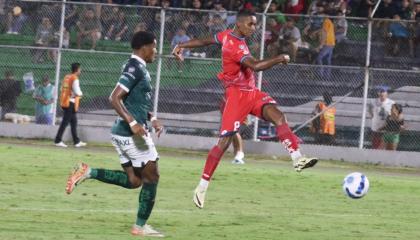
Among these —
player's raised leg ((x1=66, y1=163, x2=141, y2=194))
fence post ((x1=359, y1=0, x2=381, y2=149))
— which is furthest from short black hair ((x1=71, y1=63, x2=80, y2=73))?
player's raised leg ((x1=66, y1=163, x2=141, y2=194))

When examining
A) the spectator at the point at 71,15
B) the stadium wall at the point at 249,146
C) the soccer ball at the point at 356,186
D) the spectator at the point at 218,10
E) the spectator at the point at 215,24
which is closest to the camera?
the soccer ball at the point at 356,186

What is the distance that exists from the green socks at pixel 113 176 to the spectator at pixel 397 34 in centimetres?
1778

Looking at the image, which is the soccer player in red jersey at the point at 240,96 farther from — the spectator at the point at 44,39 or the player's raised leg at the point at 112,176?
the spectator at the point at 44,39

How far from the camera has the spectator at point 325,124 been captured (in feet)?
101

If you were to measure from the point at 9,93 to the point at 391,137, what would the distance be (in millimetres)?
10378

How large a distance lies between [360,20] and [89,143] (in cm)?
788

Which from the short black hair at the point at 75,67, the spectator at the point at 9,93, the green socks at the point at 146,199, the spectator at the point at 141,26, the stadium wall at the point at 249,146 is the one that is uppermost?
the spectator at the point at 141,26

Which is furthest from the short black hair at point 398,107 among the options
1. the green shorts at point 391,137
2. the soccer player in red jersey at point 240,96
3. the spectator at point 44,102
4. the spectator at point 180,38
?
the soccer player in red jersey at point 240,96

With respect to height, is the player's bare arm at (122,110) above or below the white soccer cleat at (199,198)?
above

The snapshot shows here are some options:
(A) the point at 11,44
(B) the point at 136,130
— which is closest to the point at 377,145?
(A) the point at 11,44

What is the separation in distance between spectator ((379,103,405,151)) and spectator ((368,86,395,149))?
0.35 feet

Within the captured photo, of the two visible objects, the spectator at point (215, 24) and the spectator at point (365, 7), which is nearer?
the spectator at point (215, 24)

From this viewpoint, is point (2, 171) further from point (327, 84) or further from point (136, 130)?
point (327, 84)

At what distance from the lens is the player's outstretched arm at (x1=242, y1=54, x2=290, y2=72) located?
15656mm
